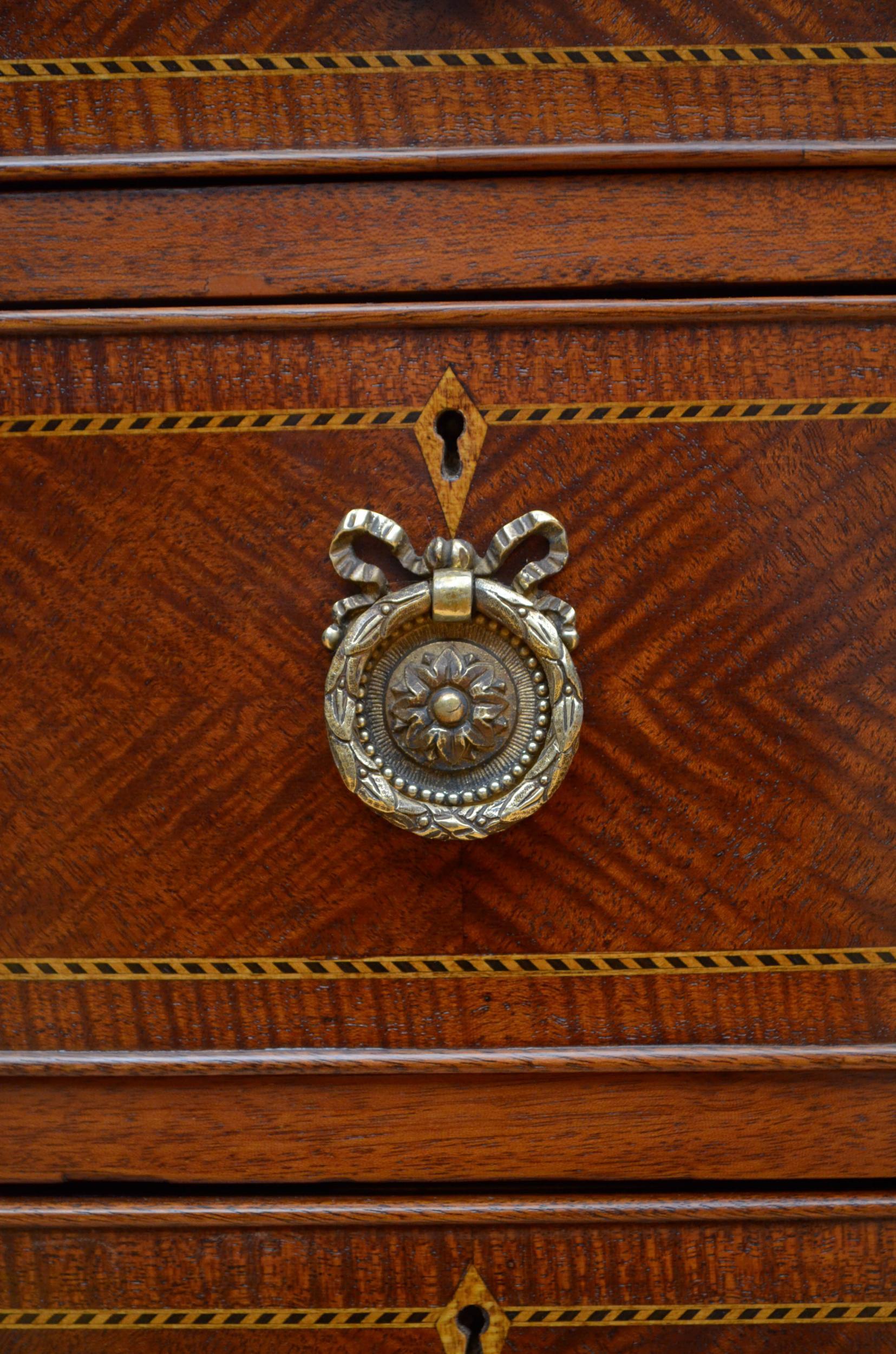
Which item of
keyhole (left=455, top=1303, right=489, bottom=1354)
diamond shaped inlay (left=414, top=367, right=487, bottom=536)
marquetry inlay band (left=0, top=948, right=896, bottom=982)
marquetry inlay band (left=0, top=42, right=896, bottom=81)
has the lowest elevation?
keyhole (left=455, top=1303, right=489, bottom=1354)

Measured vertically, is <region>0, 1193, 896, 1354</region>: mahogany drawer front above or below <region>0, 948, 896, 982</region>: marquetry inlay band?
below

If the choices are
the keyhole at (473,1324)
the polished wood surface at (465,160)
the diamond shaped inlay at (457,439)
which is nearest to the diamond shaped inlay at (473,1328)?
the keyhole at (473,1324)

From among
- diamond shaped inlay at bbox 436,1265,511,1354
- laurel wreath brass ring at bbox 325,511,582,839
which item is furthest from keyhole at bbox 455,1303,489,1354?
laurel wreath brass ring at bbox 325,511,582,839

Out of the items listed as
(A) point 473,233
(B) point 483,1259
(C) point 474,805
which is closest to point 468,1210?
(B) point 483,1259

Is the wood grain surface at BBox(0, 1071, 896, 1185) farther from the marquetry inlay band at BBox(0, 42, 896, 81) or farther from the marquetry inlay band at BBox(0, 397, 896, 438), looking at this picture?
the marquetry inlay band at BBox(0, 42, 896, 81)

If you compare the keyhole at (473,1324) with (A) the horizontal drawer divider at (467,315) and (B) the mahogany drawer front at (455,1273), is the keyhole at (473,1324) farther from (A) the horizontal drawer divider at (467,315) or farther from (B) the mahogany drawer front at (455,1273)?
(A) the horizontal drawer divider at (467,315)

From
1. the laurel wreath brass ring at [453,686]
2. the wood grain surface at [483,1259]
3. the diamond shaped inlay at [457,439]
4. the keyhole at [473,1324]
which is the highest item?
the diamond shaped inlay at [457,439]
